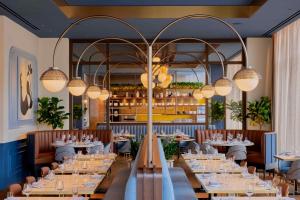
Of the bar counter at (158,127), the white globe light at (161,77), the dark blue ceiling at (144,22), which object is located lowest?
the bar counter at (158,127)

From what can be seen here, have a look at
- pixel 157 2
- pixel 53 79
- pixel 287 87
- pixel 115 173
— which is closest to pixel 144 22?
pixel 157 2

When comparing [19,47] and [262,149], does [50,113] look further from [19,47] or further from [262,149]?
[262,149]

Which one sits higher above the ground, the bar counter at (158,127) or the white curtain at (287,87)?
the white curtain at (287,87)

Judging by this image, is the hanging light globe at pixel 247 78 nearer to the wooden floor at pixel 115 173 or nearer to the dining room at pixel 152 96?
the dining room at pixel 152 96

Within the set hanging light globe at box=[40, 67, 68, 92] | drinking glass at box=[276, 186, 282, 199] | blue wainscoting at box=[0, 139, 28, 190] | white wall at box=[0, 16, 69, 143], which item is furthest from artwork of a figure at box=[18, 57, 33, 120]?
drinking glass at box=[276, 186, 282, 199]

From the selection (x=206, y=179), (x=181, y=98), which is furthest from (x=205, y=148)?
(x=181, y=98)

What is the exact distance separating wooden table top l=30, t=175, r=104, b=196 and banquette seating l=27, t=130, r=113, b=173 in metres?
4.91

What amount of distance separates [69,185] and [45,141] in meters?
6.15

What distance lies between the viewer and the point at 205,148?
9648 mm

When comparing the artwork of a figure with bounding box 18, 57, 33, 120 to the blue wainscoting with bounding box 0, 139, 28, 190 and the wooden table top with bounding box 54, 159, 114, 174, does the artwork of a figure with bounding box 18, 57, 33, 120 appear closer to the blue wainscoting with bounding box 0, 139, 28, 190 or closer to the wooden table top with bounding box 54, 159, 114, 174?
the blue wainscoting with bounding box 0, 139, 28, 190

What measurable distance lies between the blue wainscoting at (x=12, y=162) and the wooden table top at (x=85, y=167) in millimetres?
2462

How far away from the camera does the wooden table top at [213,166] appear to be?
6572 millimetres

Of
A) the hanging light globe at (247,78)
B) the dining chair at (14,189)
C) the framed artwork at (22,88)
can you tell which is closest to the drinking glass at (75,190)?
the dining chair at (14,189)

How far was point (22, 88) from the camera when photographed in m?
10.6
